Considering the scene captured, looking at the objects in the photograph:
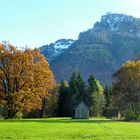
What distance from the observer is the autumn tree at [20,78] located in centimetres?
8331

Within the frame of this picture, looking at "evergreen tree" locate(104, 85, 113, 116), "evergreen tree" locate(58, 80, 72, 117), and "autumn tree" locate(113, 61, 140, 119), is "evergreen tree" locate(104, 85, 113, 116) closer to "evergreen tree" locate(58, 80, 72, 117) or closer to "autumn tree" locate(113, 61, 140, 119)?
"evergreen tree" locate(58, 80, 72, 117)

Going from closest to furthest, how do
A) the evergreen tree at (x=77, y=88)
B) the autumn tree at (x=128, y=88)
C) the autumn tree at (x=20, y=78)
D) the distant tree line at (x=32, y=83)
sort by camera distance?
the autumn tree at (x=20, y=78)
the distant tree line at (x=32, y=83)
the autumn tree at (x=128, y=88)
the evergreen tree at (x=77, y=88)

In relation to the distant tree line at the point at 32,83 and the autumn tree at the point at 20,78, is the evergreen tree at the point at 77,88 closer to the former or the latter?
the distant tree line at the point at 32,83

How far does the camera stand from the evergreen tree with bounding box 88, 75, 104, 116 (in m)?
138

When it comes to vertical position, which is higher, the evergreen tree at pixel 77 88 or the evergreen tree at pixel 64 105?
the evergreen tree at pixel 77 88

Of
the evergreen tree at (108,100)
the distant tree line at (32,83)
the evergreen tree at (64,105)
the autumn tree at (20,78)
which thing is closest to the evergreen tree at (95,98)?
the evergreen tree at (108,100)

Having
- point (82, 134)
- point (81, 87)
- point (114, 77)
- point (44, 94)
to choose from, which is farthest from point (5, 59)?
point (81, 87)

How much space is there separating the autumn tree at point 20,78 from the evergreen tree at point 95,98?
180 feet

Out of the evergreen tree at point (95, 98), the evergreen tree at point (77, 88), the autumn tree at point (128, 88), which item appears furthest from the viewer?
the evergreen tree at point (95, 98)

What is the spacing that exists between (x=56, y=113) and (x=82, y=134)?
9519 centimetres

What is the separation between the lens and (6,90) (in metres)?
84.9

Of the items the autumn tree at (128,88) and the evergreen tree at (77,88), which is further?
the evergreen tree at (77,88)

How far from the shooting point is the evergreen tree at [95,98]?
138 m

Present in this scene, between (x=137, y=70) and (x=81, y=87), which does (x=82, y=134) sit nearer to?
(x=137, y=70)
